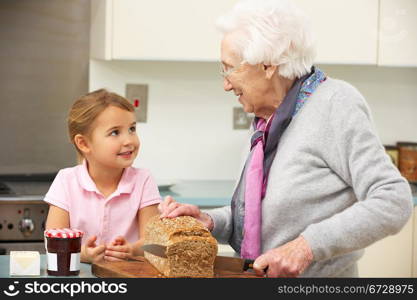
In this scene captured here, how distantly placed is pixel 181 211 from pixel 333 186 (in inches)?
13.7

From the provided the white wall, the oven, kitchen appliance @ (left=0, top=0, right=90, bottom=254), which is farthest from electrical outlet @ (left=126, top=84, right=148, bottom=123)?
the oven

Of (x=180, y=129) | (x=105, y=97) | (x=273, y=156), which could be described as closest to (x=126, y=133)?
(x=105, y=97)

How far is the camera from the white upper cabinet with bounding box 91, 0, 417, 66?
11.1 ft

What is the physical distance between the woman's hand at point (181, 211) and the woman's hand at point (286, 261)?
30 cm

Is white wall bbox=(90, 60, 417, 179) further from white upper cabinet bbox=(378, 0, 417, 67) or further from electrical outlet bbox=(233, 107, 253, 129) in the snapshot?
white upper cabinet bbox=(378, 0, 417, 67)

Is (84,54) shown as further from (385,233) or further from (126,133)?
(385,233)

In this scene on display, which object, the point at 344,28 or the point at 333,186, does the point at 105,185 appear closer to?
the point at 333,186

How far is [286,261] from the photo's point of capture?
5.44 feet

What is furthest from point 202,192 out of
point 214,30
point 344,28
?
point 344,28

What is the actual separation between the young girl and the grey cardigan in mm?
446

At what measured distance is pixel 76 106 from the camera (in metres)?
2.30

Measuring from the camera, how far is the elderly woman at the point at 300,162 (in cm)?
171

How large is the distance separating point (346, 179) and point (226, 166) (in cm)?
202

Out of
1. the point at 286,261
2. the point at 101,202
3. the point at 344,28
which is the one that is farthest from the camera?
the point at 344,28
